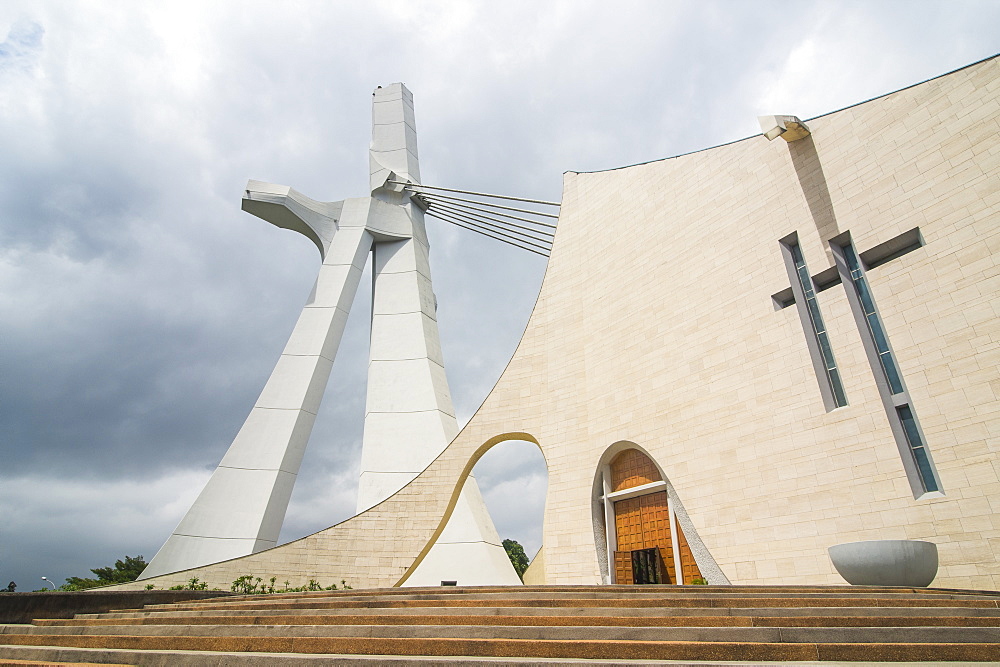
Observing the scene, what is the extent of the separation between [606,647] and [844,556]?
4.80m

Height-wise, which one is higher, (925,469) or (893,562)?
(925,469)

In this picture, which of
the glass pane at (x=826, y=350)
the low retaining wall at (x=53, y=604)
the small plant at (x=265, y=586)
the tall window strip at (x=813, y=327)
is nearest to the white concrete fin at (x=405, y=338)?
the small plant at (x=265, y=586)

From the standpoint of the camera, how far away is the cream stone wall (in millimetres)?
7617

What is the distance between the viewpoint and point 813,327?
31.3ft

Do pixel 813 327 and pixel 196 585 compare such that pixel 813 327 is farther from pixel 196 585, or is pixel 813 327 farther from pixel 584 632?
pixel 196 585

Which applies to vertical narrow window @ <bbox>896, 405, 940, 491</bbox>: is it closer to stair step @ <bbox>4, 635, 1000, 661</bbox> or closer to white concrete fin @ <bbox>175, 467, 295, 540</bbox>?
stair step @ <bbox>4, 635, 1000, 661</bbox>

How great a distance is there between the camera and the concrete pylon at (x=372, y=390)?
17.0 m

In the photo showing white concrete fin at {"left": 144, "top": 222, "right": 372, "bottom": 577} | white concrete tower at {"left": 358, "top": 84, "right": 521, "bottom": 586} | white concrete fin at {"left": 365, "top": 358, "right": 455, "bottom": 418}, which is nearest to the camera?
white concrete fin at {"left": 144, "top": 222, "right": 372, "bottom": 577}

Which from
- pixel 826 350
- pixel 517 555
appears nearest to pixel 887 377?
pixel 826 350

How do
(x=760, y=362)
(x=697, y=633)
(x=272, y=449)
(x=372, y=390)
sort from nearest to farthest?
(x=697, y=633)
(x=760, y=362)
(x=272, y=449)
(x=372, y=390)

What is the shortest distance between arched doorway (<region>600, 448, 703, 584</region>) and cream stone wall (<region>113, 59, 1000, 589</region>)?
1.78 ft

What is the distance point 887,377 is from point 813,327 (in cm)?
144

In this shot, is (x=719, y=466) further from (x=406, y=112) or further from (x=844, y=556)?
(x=406, y=112)

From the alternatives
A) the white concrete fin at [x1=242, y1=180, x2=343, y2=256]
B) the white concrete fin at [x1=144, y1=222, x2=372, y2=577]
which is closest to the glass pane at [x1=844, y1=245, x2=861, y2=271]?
the white concrete fin at [x1=144, y1=222, x2=372, y2=577]
